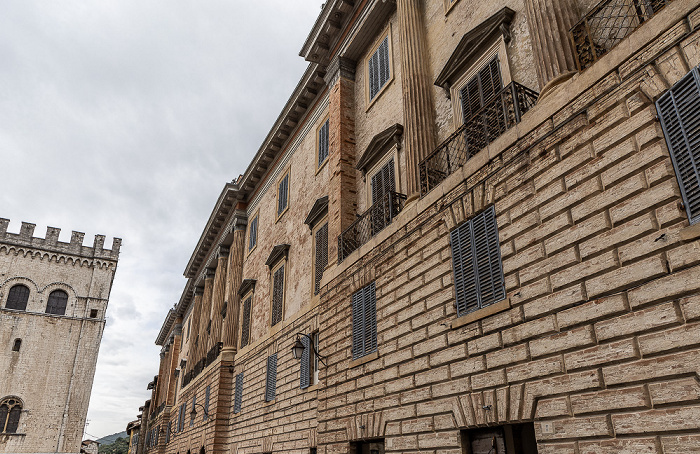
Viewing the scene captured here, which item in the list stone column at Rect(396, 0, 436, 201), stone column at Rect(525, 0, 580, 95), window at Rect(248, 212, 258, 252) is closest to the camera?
stone column at Rect(525, 0, 580, 95)

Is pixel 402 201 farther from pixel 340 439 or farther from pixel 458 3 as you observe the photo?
pixel 340 439

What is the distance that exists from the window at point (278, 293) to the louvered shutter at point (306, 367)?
10.2 ft

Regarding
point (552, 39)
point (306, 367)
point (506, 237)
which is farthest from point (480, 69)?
point (306, 367)

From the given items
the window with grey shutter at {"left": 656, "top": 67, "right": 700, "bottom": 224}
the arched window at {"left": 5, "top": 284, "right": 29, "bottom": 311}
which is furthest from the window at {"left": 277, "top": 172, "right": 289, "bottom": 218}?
the arched window at {"left": 5, "top": 284, "right": 29, "bottom": 311}

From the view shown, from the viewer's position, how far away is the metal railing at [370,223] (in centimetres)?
1123

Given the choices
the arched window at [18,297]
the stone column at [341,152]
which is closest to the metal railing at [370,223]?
the stone column at [341,152]

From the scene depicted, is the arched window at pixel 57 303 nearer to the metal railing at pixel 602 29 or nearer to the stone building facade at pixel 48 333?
the stone building facade at pixel 48 333

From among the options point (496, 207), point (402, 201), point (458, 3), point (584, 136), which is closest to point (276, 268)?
point (402, 201)

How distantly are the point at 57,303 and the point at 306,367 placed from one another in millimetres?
42549

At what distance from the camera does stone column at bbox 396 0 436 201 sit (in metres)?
10.6

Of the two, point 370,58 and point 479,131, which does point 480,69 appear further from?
point 370,58

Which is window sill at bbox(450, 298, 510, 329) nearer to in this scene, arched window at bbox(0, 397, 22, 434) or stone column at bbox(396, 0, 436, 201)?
stone column at bbox(396, 0, 436, 201)

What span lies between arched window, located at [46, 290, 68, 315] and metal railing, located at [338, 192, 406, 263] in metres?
44.8

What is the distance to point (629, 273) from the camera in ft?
17.6
